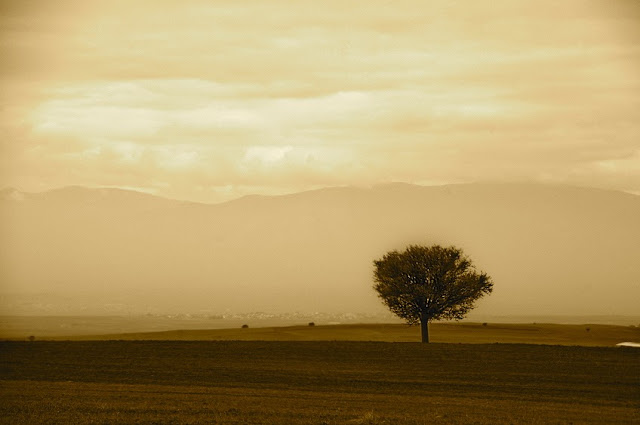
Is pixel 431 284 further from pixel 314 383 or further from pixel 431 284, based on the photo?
pixel 314 383

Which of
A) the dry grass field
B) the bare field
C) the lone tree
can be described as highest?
the lone tree

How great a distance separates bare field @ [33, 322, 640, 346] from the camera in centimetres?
10231

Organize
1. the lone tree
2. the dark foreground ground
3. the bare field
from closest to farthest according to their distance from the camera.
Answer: the dark foreground ground
the lone tree
the bare field

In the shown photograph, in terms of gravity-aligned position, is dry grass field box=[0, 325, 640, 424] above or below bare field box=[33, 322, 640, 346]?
below

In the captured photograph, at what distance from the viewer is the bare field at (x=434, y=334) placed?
102m

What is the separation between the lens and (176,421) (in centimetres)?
3834

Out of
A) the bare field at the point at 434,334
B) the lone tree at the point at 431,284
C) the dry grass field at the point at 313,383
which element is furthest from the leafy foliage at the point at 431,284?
the bare field at the point at 434,334

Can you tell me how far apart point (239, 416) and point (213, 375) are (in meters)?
21.2

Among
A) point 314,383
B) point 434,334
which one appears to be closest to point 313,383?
point 314,383

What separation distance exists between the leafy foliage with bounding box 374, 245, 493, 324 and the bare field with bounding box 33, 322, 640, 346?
25.0 feet

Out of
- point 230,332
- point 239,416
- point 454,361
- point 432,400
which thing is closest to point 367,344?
point 454,361

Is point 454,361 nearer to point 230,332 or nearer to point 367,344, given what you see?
point 367,344

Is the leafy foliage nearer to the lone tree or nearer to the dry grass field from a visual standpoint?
the lone tree

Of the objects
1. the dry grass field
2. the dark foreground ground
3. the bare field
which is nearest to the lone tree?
the dry grass field
